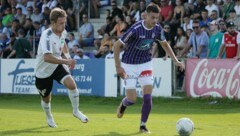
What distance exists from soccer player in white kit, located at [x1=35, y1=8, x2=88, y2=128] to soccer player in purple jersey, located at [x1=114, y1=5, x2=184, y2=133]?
44.8 inches

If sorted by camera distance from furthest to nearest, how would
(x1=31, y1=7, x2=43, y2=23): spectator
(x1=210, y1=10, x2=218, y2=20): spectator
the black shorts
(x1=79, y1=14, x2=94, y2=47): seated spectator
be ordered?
(x1=31, y1=7, x2=43, y2=23): spectator, (x1=79, y1=14, x2=94, y2=47): seated spectator, (x1=210, y1=10, x2=218, y2=20): spectator, the black shorts

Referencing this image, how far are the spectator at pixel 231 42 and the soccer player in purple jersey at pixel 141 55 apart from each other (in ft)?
25.7

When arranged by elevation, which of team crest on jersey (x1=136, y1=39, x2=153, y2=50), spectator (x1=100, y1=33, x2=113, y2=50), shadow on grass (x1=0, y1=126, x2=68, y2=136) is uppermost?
team crest on jersey (x1=136, y1=39, x2=153, y2=50)

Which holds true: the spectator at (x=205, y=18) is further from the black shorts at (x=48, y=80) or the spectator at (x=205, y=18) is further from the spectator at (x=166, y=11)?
the black shorts at (x=48, y=80)

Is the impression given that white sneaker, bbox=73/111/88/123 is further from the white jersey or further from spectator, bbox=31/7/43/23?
spectator, bbox=31/7/43/23

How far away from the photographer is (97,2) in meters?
30.4

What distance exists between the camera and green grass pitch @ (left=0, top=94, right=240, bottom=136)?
13.1 metres

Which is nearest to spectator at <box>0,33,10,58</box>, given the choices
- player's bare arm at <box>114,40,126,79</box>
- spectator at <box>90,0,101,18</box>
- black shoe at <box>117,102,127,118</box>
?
spectator at <box>90,0,101,18</box>

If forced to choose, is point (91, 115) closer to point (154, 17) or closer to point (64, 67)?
point (64, 67)

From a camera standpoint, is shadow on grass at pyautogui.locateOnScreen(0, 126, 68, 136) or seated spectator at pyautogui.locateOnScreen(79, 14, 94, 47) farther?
seated spectator at pyautogui.locateOnScreen(79, 14, 94, 47)

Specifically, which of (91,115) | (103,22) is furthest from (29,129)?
(103,22)

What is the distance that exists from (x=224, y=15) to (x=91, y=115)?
7976 mm

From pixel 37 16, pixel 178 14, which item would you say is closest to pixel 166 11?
pixel 178 14

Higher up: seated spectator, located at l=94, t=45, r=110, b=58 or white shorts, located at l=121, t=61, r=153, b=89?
white shorts, located at l=121, t=61, r=153, b=89
